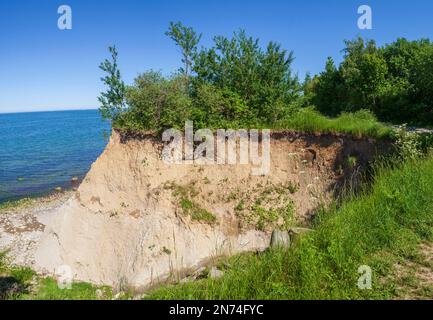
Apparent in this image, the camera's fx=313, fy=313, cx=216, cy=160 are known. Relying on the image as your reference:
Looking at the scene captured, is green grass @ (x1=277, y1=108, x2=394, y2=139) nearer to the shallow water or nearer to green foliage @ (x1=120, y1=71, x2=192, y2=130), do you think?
green foliage @ (x1=120, y1=71, x2=192, y2=130)

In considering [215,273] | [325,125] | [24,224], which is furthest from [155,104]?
[24,224]

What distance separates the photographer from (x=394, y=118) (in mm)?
17203

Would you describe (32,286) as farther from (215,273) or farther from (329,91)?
(329,91)

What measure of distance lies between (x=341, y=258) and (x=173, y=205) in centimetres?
938

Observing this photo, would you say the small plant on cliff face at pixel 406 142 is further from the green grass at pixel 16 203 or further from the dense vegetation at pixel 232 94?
the green grass at pixel 16 203

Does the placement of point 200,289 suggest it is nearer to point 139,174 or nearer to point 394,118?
point 139,174

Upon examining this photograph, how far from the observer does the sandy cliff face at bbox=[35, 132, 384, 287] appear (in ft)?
42.7

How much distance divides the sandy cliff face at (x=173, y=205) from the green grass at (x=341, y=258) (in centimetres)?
664

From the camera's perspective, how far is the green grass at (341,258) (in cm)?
459

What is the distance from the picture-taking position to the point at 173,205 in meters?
13.5
